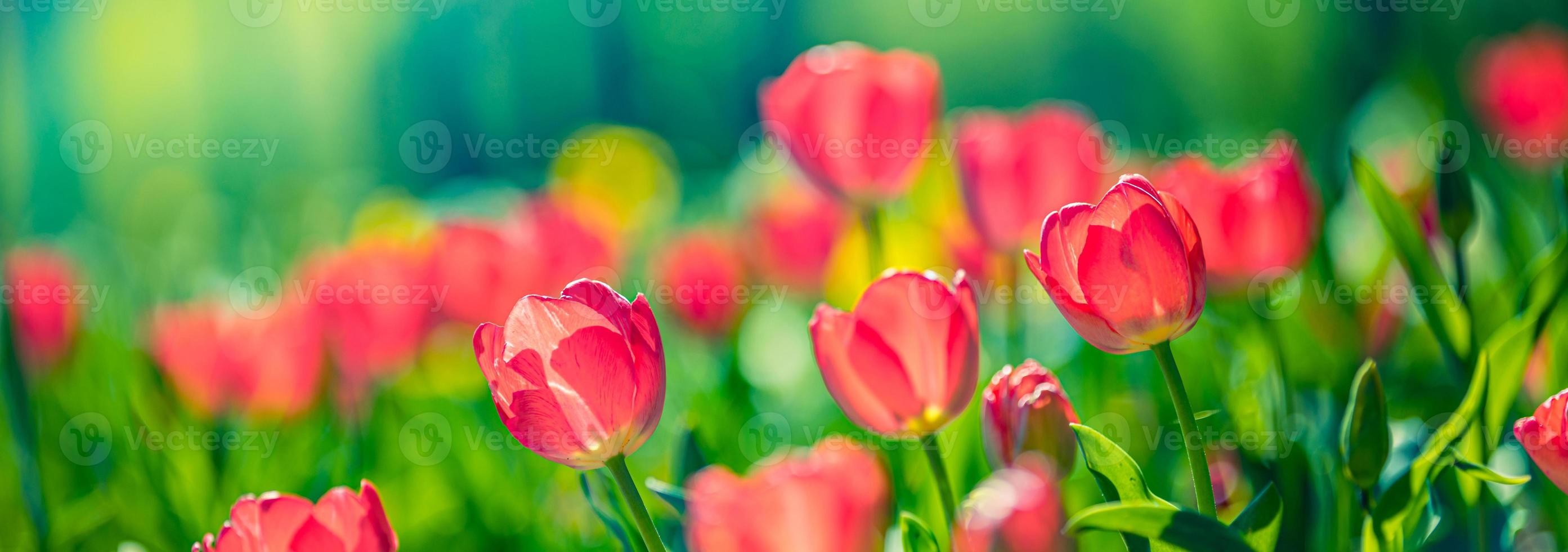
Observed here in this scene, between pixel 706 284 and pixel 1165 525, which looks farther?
pixel 706 284

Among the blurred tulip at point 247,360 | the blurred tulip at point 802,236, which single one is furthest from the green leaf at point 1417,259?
the blurred tulip at point 247,360

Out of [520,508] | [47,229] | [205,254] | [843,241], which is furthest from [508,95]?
[520,508]

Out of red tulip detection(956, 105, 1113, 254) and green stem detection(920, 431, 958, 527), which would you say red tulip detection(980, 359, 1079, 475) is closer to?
green stem detection(920, 431, 958, 527)

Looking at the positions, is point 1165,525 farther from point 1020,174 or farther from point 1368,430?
point 1020,174

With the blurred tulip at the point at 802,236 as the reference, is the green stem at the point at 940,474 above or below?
above

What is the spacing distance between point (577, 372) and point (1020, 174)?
0.37 meters

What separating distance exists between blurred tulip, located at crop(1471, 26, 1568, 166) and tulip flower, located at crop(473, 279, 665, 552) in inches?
34.6

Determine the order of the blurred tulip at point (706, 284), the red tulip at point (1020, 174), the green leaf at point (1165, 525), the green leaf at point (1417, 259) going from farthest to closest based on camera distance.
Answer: the blurred tulip at point (706, 284), the red tulip at point (1020, 174), the green leaf at point (1417, 259), the green leaf at point (1165, 525)

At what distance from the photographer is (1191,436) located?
11.1 inches

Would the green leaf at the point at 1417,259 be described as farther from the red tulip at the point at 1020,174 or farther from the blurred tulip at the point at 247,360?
the blurred tulip at the point at 247,360

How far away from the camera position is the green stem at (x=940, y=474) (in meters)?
0.33

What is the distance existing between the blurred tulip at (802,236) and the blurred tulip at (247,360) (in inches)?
15.6

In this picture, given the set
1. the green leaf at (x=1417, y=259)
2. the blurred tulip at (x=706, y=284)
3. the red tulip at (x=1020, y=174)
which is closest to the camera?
the green leaf at (x=1417, y=259)

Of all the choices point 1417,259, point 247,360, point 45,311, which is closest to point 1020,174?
point 1417,259
